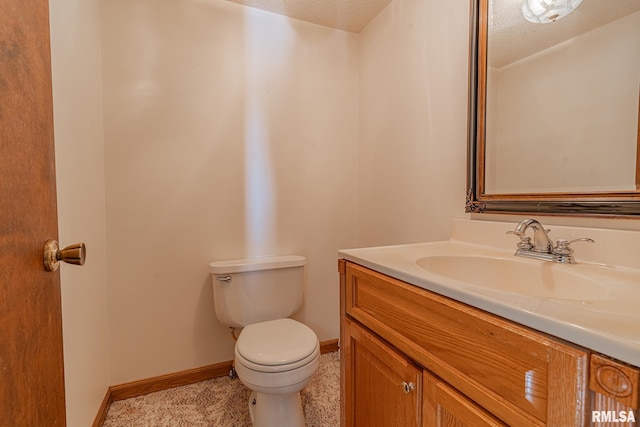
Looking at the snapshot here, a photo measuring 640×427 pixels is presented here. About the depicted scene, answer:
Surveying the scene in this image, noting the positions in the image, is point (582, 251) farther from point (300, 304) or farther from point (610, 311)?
point (300, 304)

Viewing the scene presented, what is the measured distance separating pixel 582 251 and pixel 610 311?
1.56 feet

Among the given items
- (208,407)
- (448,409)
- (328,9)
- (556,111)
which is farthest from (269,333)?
(328,9)

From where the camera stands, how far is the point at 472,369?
0.57 m

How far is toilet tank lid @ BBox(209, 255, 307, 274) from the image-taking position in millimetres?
1549

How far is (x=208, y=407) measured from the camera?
1.46 metres

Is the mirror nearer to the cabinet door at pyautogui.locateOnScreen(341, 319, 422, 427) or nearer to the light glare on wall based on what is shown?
the light glare on wall

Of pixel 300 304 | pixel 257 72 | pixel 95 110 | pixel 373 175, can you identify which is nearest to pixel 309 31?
pixel 257 72

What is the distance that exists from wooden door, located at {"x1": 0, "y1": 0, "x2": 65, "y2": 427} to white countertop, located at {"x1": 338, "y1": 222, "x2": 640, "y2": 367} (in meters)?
0.72

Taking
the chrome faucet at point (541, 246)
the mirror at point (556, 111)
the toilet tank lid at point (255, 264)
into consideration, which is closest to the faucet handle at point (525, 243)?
the chrome faucet at point (541, 246)

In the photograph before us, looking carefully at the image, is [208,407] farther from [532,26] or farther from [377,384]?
[532,26]

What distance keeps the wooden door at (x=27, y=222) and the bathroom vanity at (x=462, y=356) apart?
0.72 metres

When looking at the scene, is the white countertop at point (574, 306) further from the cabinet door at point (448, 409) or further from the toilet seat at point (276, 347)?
the toilet seat at point (276, 347)
